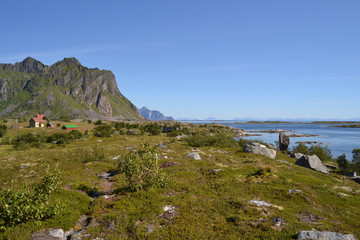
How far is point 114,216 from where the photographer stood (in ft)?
41.2

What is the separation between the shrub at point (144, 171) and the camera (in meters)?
16.7

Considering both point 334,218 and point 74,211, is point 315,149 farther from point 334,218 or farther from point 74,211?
point 74,211

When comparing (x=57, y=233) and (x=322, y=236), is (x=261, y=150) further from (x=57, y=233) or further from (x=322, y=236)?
(x=57, y=233)

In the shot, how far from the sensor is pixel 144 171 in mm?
17953

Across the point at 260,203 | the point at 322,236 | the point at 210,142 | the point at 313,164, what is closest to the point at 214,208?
the point at 260,203

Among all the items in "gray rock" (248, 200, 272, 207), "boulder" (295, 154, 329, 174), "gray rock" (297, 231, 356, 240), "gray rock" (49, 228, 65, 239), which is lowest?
"boulder" (295, 154, 329, 174)

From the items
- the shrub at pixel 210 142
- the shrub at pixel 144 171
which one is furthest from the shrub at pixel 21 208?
the shrub at pixel 210 142

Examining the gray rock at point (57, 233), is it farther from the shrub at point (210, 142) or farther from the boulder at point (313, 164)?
the shrub at point (210, 142)

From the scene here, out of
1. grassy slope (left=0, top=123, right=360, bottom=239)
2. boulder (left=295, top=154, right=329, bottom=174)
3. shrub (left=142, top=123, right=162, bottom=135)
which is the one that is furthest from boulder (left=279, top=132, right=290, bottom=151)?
shrub (left=142, top=123, right=162, bottom=135)

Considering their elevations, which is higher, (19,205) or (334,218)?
(19,205)

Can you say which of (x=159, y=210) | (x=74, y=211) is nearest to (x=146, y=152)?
(x=159, y=210)

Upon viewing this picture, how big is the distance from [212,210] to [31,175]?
24.1 meters

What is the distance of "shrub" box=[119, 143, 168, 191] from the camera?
54.6ft

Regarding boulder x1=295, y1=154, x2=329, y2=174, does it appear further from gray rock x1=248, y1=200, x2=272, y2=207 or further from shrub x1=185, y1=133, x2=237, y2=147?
gray rock x1=248, y1=200, x2=272, y2=207
